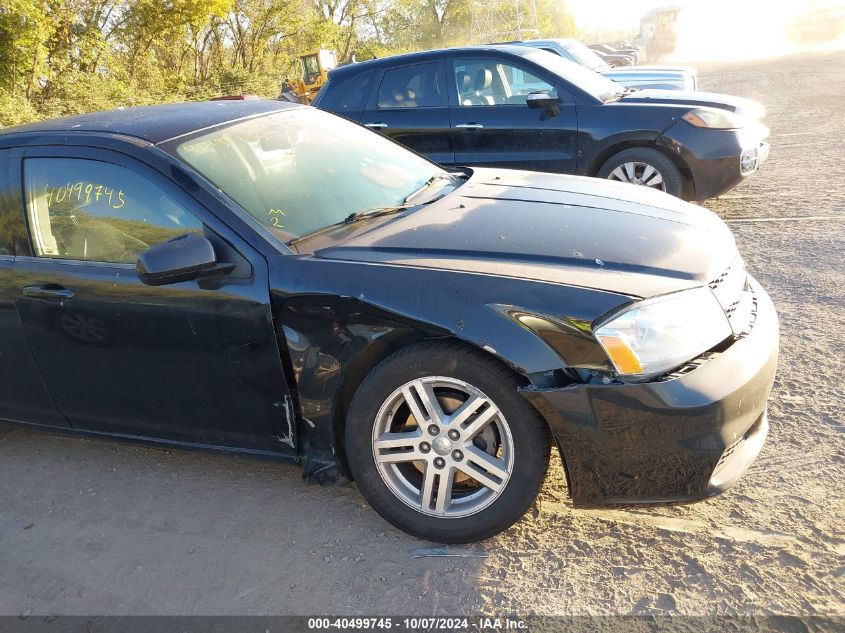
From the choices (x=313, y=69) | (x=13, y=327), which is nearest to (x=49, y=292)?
(x=13, y=327)

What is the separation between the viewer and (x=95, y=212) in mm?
3174

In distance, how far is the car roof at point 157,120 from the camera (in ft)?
10.6

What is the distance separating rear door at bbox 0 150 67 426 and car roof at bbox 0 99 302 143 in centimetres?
28

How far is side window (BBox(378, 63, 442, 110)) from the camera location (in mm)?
7418

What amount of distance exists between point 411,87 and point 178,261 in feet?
17.4

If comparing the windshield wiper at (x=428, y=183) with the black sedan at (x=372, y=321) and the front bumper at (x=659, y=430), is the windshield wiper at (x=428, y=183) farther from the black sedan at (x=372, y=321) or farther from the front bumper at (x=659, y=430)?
the front bumper at (x=659, y=430)

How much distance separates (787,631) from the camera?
7.30 feet

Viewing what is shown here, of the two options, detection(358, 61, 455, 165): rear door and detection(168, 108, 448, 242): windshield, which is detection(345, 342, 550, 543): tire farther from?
detection(358, 61, 455, 165): rear door

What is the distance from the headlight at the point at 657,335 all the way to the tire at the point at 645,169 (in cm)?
441

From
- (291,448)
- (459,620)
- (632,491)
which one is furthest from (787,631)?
(291,448)

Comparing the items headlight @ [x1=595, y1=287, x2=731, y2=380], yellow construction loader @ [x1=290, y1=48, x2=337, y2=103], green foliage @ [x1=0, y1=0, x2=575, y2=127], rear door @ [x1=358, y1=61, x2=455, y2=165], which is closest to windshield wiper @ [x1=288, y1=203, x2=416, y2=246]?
headlight @ [x1=595, y1=287, x2=731, y2=380]

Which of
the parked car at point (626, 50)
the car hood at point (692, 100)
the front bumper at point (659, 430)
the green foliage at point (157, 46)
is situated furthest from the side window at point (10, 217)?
the parked car at point (626, 50)

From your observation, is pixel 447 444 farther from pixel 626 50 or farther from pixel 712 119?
pixel 626 50

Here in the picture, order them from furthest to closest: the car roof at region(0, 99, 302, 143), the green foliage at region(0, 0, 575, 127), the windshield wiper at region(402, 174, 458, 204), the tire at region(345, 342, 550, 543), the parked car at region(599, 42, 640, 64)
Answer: the parked car at region(599, 42, 640, 64) → the green foliage at region(0, 0, 575, 127) → the windshield wiper at region(402, 174, 458, 204) → the car roof at region(0, 99, 302, 143) → the tire at region(345, 342, 550, 543)
